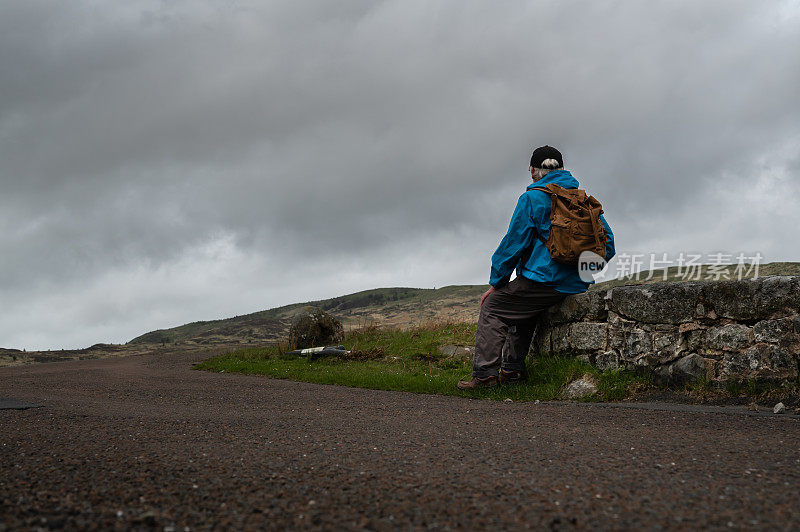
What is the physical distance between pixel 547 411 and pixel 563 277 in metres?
1.76

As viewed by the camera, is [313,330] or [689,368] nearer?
[689,368]

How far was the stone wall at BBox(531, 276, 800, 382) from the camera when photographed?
5.20 metres

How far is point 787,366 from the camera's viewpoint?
512 cm

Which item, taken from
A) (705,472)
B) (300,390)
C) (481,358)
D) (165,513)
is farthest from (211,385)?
(705,472)

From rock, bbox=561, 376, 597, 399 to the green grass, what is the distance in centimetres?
7

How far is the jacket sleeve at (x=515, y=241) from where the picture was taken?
6.27 metres

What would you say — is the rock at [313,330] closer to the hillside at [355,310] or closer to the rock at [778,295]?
the rock at [778,295]

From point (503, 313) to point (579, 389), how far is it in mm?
1226

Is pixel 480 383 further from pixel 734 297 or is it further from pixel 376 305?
pixel 376 305

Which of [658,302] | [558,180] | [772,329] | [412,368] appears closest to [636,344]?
[658,302]

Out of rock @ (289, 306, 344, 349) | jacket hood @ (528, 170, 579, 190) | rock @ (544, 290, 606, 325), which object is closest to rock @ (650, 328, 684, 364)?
rock @ (544, 290, 606, 325)

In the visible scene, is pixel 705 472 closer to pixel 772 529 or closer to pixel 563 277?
pixel 772 529

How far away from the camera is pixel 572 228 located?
604cm

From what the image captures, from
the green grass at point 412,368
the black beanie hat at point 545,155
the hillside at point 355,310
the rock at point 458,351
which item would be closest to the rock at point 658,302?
the green grass at point 412,368
